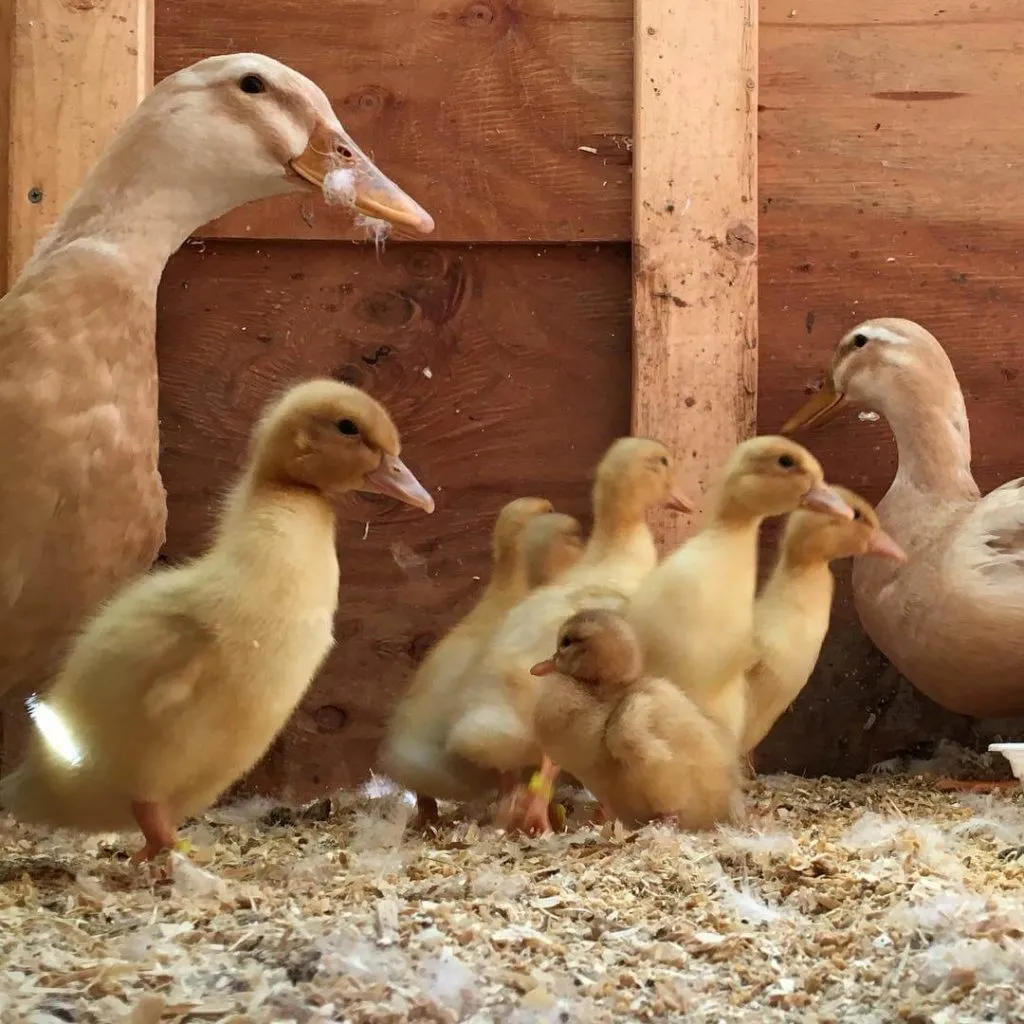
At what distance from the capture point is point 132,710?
152 centimetres

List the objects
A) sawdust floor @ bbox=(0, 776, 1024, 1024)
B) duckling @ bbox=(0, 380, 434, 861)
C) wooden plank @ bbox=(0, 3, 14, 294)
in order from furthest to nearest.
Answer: wooden plank @ bbox=(0, 3, 14, 294)
duckling @ bbox=(0, 380, 434, 861)
sawdust floor @ bbox=(0, 776, 1024, 1024)

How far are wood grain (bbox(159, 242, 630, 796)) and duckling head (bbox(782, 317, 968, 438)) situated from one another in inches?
15.0

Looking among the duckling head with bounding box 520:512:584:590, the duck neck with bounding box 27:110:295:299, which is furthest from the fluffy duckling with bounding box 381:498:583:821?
the duck neck with bounding box 27:110:295:299

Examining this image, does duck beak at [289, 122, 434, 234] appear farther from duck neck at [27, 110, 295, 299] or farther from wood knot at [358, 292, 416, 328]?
wood knot at [358, 292, 416, 328]

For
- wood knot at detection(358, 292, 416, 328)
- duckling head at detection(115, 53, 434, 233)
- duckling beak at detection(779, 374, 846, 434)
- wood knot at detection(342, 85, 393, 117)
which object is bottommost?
duckling beak at detection(779, 374, 846, 434)

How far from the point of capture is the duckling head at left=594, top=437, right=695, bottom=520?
84.7 inches

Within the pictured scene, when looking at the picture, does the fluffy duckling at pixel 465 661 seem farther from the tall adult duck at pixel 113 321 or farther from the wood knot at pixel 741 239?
the wood knot at pixel 741 239

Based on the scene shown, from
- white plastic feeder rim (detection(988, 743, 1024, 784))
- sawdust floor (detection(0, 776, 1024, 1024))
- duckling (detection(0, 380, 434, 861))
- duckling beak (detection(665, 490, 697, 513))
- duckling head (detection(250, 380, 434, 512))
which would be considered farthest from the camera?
duckling beak (detection(665, 490, 697, 513))

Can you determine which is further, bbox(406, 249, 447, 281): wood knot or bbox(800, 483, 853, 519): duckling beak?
bbox(406, 249, 447, 281): wood knot

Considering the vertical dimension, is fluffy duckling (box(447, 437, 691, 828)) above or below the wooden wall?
below

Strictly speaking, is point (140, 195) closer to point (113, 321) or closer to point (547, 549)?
point (113, 321)

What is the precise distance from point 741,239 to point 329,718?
1170 millimetres

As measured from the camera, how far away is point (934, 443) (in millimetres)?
2400

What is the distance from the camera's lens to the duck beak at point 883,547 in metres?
2.24
